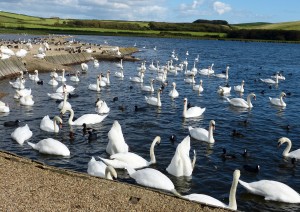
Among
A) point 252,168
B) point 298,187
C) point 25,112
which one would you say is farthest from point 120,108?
point 298,187

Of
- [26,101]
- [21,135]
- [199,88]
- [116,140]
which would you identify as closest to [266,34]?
[199,88]

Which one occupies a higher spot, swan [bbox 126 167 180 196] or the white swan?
swan [bbox 126 167 180 196]

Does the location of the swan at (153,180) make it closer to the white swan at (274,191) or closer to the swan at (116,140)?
the white swan at (274,191)

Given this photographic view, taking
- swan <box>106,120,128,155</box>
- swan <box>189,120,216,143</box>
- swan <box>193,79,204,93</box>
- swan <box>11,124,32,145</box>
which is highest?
swan <box>106,120,128,155</box>

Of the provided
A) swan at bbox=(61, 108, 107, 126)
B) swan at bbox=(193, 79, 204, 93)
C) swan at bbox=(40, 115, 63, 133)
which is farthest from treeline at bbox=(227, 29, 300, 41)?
swan at bbox=(40, 115, 63, 133)

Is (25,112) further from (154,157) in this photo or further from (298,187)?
(298,187)

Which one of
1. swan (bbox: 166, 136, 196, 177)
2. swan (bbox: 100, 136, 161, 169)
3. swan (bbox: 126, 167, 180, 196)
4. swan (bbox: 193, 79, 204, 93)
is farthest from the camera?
swan (bbox: 193, 79, 204, 93)

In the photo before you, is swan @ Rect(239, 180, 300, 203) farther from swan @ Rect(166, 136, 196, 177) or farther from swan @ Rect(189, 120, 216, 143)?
swan @ Rect(189, 120, 216, 143)

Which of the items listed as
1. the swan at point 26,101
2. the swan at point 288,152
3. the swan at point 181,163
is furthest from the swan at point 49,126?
the swan at point 288,152

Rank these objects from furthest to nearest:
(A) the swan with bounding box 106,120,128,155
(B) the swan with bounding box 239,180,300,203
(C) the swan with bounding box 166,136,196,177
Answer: (A) the swan with bounding box 106,120,128,155 → (C) the swan with bounding box 166,136,196,177 → (B) the swan with bounding box 239,180,300,203

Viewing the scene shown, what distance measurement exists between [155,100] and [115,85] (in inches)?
373

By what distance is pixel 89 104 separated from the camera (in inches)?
1043

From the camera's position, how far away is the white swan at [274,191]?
1248cm

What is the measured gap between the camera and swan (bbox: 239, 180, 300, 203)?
12477 millimetres
